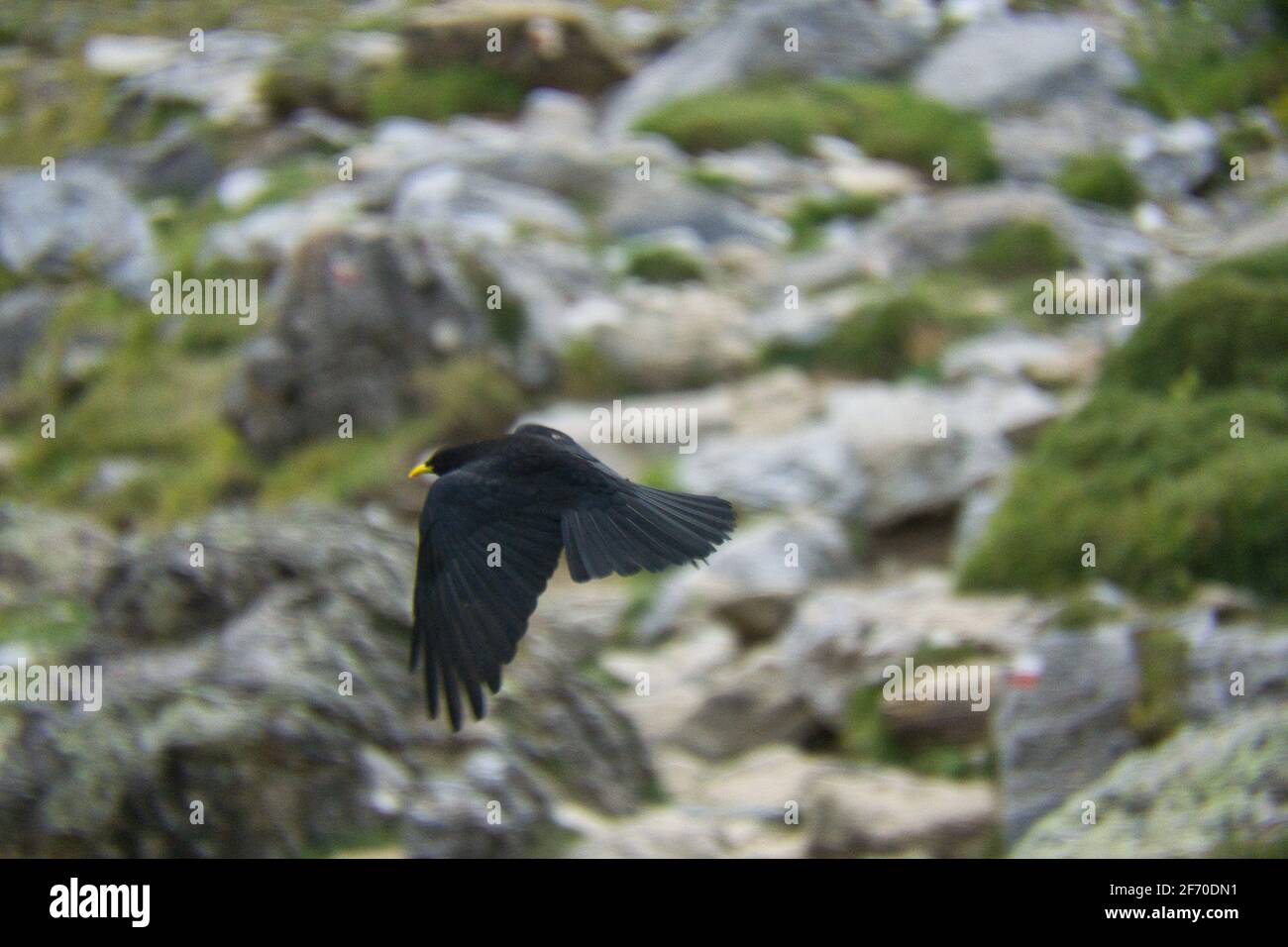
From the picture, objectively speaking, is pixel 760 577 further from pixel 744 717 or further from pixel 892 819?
pixel 892 819

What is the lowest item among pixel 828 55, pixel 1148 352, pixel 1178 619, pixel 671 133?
pixel 1178 619

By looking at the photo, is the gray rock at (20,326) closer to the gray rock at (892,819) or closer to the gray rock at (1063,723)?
the gray rock at (892,819)

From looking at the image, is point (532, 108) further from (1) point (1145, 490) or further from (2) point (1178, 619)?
(2) point (1178, 619)

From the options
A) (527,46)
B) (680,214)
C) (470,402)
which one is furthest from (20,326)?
(527,46)
